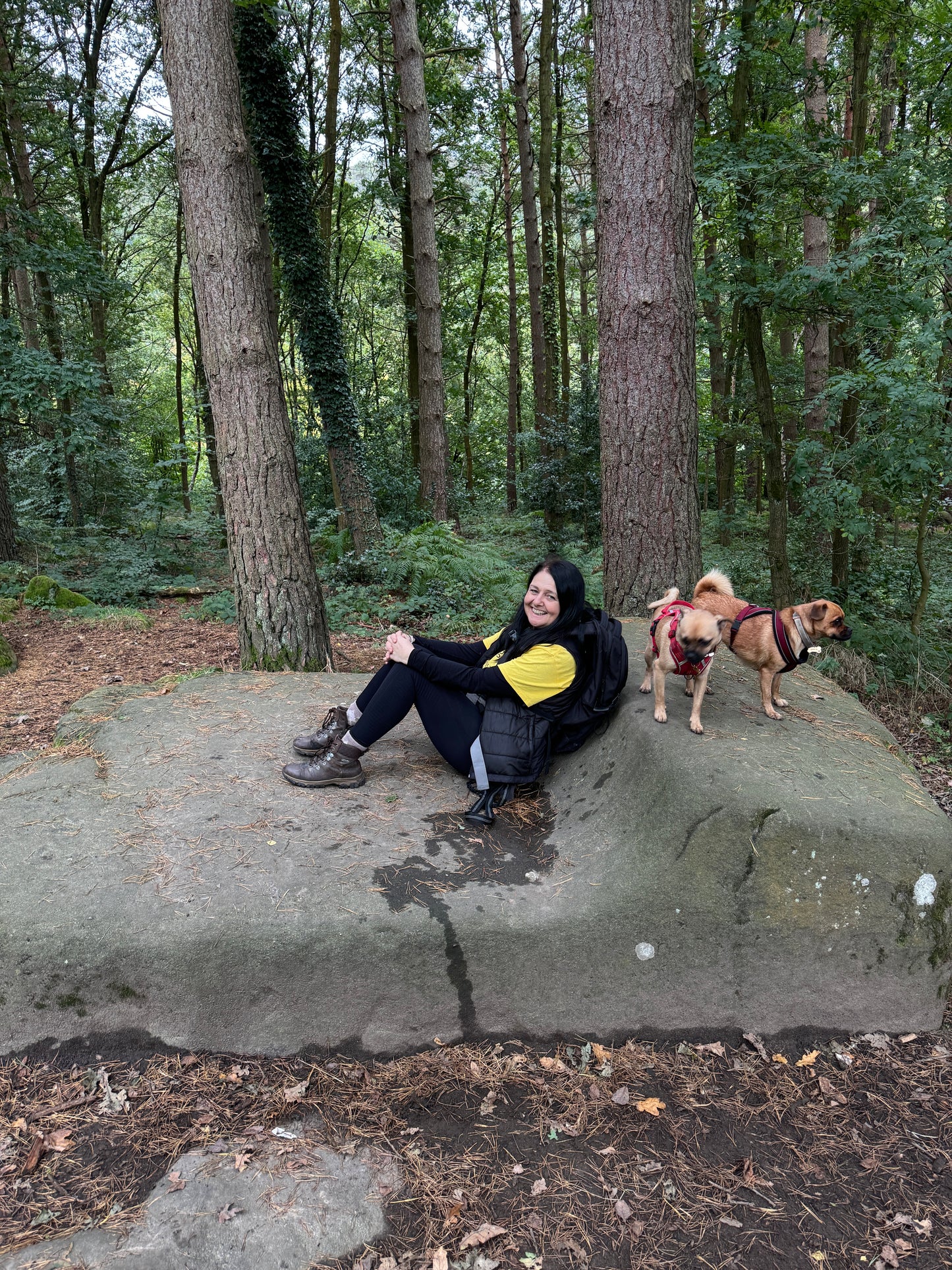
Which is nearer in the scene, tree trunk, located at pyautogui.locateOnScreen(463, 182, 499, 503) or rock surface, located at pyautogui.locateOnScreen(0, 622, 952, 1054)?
rock surface, located at pyautogui.locateOnScreen(0, 622, 952, 1054)

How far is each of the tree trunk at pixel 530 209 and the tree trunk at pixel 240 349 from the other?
8371 mm

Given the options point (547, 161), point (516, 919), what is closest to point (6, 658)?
point (516, 919)

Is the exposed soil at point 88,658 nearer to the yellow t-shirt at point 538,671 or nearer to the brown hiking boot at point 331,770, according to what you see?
the brown hiking boot at point 331,770

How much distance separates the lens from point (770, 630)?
361cm

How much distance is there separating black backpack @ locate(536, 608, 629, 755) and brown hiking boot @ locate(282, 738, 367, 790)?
106 cm

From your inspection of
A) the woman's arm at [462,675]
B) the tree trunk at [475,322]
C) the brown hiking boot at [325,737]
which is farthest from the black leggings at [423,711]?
the tree trunk at [475,322]

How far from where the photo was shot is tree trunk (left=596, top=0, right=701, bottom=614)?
197 inches

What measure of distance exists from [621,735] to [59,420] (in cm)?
976

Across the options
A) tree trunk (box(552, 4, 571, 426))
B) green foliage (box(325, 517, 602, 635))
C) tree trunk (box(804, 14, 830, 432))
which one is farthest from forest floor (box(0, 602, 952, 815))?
tree trunk (box(552, 4, 571, 426))

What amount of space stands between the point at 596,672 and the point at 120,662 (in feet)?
19.2

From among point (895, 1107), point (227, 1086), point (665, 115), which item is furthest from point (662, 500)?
point (227, 1086)

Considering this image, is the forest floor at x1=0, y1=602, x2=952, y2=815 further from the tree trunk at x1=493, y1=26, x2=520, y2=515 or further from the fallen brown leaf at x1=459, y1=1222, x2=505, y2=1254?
the tree trunk at x1=493, y1=26, x2=520, y2=515

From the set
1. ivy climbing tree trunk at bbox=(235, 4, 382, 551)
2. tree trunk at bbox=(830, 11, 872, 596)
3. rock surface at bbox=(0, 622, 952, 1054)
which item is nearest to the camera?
rock surface at bbox=(0, 622, 952, 1054)

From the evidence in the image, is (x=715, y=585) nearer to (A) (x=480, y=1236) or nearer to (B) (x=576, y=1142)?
(B) (x=576, y=1142)
